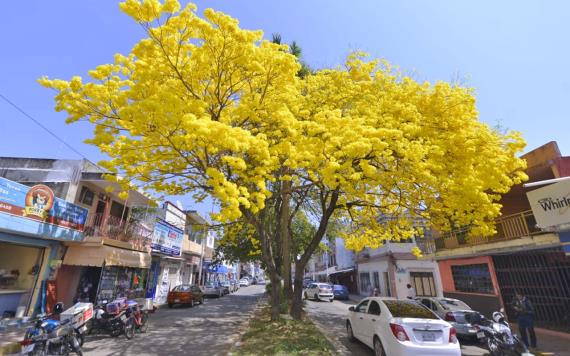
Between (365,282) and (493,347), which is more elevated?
(365,282)

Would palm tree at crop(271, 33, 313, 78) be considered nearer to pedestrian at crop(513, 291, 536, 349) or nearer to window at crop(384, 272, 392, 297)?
pedestrian at crop(513, 291, 536, 349)

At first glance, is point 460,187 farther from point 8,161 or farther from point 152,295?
point 152,295

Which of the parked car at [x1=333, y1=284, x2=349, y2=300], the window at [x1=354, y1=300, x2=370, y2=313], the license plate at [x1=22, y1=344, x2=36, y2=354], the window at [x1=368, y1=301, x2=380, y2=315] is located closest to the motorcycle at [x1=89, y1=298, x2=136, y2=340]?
the license plate at [x1=22, y1=344, x2=36, y2=354]

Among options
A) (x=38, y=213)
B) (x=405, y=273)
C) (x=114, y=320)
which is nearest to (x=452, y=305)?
(x=114, y=320)

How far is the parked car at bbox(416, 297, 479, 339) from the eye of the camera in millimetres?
9984

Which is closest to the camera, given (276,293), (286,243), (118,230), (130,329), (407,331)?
(407,331)

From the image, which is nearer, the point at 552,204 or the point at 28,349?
the point at 28,349

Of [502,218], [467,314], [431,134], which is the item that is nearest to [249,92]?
[431,134]

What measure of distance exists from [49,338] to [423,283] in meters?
26.3

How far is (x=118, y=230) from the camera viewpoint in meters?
16.2

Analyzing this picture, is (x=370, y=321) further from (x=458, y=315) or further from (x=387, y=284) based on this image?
(x=387, y=284)

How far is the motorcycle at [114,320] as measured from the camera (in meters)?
10.0

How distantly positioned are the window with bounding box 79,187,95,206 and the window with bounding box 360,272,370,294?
27.0 m

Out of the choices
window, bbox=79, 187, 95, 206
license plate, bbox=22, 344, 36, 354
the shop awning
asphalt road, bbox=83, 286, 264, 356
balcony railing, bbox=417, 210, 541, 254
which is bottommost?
asphalt road, bbox=83, 286, 264, 356
